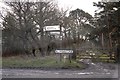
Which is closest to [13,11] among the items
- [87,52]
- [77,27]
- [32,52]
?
[32,52]

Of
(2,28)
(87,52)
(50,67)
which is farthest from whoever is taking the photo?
(2,28)

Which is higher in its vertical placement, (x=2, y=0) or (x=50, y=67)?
(x=2, y=0)

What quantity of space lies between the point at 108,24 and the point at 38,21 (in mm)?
8031

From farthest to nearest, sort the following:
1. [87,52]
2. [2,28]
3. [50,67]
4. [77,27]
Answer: [77,27] < [2,28] < [87,52] < [50,67]

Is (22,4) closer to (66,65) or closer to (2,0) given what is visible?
(2,0)

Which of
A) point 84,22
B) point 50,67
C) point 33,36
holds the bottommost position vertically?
point 50,67

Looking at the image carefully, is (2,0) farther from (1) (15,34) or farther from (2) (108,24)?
(2) (108,24)

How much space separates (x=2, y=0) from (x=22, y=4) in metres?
2.01

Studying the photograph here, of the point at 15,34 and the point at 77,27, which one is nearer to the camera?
the point at 15,34

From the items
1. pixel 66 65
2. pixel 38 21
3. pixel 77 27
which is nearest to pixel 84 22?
pixel 77 27

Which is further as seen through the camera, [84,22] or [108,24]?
[84,22]

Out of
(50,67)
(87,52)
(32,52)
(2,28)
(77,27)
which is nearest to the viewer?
(50,67)

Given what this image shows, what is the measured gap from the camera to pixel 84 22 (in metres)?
36.9

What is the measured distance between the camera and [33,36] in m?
25.9
